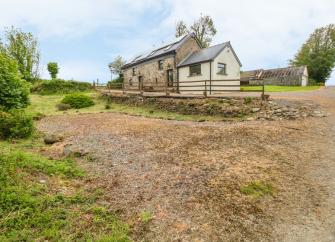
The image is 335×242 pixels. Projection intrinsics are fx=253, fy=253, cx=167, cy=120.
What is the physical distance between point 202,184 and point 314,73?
53190 mm

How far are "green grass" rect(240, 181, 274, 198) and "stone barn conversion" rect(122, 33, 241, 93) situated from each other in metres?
14.7

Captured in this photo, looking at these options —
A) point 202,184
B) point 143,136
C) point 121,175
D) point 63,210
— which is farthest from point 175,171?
point 143,136

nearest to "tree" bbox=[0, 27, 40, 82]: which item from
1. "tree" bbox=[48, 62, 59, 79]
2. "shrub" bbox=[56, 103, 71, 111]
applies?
"tree" bbox=[48, 62, 59, 79]

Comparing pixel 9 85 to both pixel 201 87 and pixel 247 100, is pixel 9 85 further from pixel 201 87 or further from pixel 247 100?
pixel 201 87

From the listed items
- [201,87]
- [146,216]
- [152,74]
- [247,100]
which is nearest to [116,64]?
[152,74]

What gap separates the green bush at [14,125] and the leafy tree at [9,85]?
0.64 meters

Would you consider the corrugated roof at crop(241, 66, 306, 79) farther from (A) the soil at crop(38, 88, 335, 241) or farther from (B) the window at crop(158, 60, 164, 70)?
(A) the soil at crop(38, 88, 335, 241)

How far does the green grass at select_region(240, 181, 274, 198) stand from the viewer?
18.9 feet

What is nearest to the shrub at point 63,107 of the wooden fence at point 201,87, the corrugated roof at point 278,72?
the wooden fence at point 201,87

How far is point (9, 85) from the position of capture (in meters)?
10.3

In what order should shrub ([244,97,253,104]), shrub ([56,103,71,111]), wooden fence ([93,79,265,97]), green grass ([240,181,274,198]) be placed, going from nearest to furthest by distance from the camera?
green grass ([240,181,274,198])
shrub ([244,97,253,104])
wooden fence ([93,79,265,97])
shrub ([56,103,71,111])

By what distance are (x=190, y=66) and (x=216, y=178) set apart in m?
20.5

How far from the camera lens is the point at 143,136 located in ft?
33.9

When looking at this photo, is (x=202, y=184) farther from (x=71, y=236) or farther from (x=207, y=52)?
(x=207, y=52)
